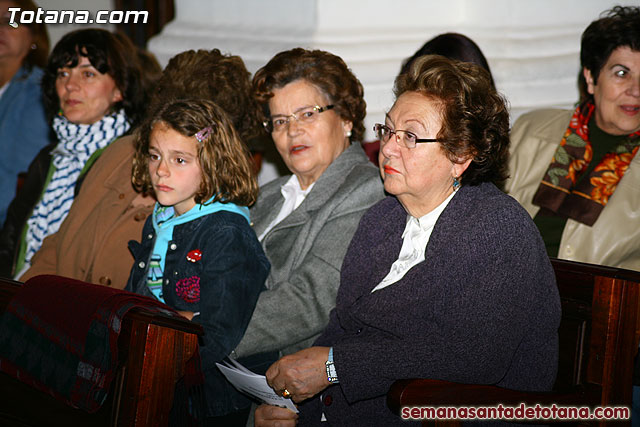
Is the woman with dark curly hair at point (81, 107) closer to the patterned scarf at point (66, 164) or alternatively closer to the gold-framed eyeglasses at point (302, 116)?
the patterned scarf at point (66, 164)

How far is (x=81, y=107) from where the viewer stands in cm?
345

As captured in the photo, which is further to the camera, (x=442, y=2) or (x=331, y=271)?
(x=442, y=2)

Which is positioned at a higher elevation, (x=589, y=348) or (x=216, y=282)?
(x=216, y=282)

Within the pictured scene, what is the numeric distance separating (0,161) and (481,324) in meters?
3.55

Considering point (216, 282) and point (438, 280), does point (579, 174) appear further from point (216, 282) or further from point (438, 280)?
point (216, 282)

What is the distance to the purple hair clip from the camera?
8.37 feet

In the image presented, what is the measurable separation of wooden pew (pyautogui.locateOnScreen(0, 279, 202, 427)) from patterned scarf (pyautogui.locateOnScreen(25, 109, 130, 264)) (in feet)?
5.64

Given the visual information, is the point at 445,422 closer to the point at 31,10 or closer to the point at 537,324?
the point at 537,324

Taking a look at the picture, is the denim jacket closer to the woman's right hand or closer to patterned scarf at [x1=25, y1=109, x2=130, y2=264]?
the woman's right hand

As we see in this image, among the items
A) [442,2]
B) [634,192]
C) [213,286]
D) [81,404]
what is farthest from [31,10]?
[634,192]

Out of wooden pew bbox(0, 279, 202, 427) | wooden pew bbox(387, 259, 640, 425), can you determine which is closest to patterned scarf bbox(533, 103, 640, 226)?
wooden pew bbox(387, 259, 640, 425)

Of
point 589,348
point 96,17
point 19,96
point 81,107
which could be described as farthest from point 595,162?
point 96,17

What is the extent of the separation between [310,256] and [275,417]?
57cm

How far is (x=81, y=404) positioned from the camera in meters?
1.89
